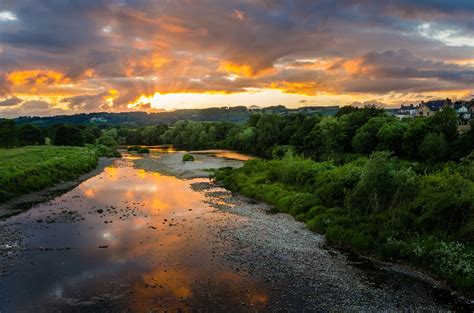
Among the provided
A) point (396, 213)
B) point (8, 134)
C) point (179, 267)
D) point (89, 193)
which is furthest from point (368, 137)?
point (8, 134)

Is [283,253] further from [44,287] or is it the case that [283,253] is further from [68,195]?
[68,195]

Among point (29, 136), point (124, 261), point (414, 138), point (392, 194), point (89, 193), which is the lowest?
point (89, 193)

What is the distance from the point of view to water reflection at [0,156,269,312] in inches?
821

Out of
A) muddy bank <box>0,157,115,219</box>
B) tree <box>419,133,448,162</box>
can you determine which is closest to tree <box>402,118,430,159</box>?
tree <box>419,133,448,162</box>

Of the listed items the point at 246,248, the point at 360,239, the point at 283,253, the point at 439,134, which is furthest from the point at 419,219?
the point at 439,134

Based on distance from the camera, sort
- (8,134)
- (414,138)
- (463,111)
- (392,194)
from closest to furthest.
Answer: (392,194)
(414,138)
(8,134)
(463,111)

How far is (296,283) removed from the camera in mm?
22938

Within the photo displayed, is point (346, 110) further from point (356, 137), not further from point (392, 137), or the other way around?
point (392, 137)

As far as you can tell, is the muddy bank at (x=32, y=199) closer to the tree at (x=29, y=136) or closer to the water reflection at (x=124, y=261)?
the water reflection at (x=124, y=261)

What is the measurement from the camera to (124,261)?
26594 mm

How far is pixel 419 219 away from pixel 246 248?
1261 cm

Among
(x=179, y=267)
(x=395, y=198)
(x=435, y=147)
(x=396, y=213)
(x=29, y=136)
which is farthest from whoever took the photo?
(x=29, y=136)

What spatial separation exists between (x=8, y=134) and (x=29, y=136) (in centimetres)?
2115

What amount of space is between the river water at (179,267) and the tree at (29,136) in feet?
332
